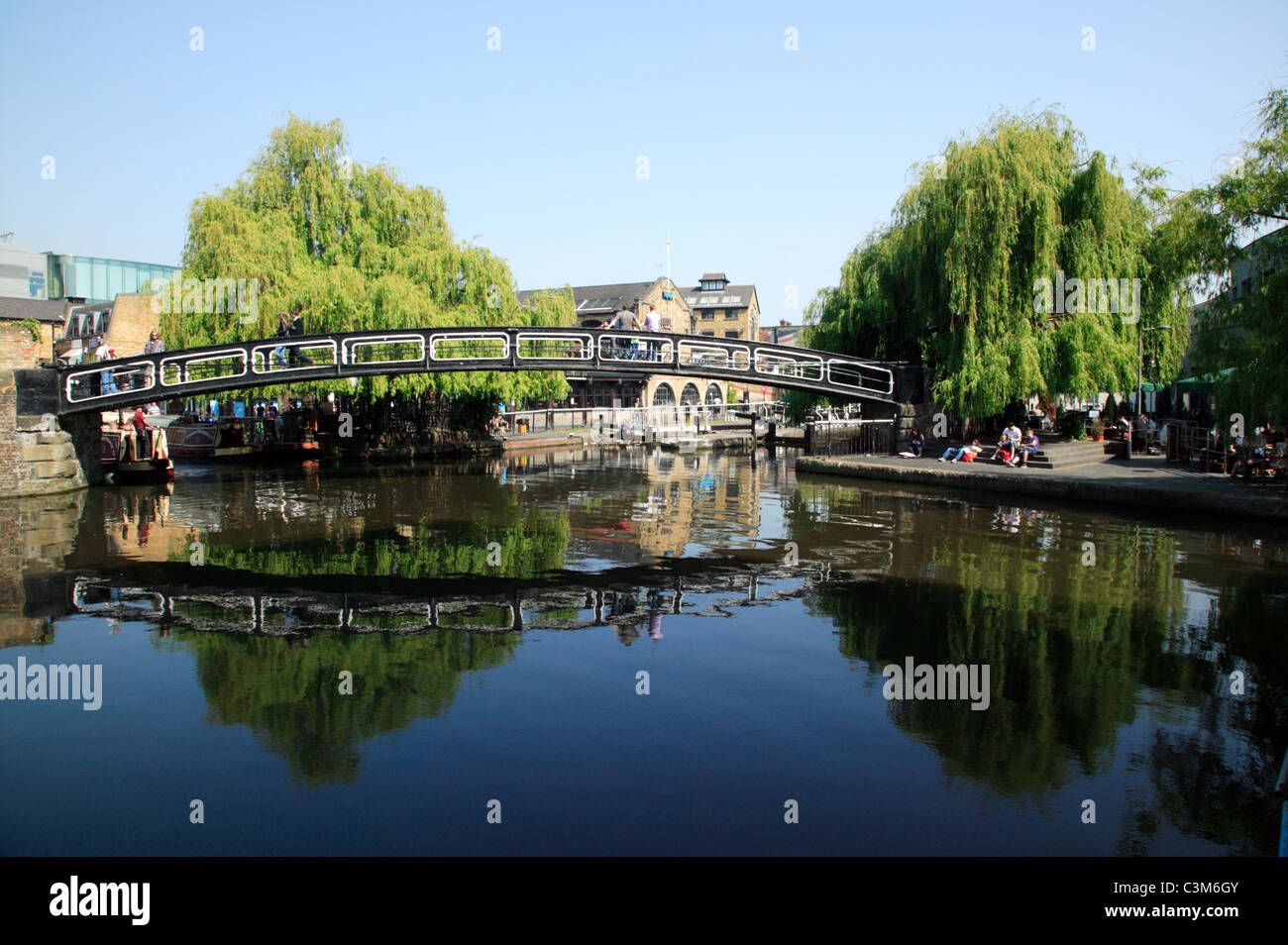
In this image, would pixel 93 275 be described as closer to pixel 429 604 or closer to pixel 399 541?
pixel 399 541

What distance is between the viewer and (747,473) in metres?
29.1

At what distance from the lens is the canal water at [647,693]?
19.1 feet

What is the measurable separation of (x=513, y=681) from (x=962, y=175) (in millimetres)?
20934

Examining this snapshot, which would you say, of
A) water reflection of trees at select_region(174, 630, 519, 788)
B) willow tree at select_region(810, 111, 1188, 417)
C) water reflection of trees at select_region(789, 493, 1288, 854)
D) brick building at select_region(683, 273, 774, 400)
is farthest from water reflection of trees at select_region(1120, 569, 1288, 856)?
brick building at select_region(683, 273, 774, 400)

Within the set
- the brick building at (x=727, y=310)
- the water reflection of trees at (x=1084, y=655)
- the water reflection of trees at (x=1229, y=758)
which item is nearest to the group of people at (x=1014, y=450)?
the water reflection of trees at (x=1084, y=655)

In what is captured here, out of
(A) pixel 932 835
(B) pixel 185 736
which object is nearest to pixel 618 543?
(B) pixel 185 736

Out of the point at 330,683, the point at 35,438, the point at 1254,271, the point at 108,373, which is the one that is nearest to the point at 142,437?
the point at 108,373

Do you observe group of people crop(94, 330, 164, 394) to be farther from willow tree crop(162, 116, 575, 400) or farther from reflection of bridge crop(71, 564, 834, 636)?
reflection of bridge crop(71, 564, 834, 636)

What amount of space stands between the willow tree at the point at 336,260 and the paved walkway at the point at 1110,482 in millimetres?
13039

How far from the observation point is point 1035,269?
24.0 meters

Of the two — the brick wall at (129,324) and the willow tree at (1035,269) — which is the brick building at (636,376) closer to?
the brick wall at (129,324)

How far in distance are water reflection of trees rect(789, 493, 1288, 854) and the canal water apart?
0.04 meters
